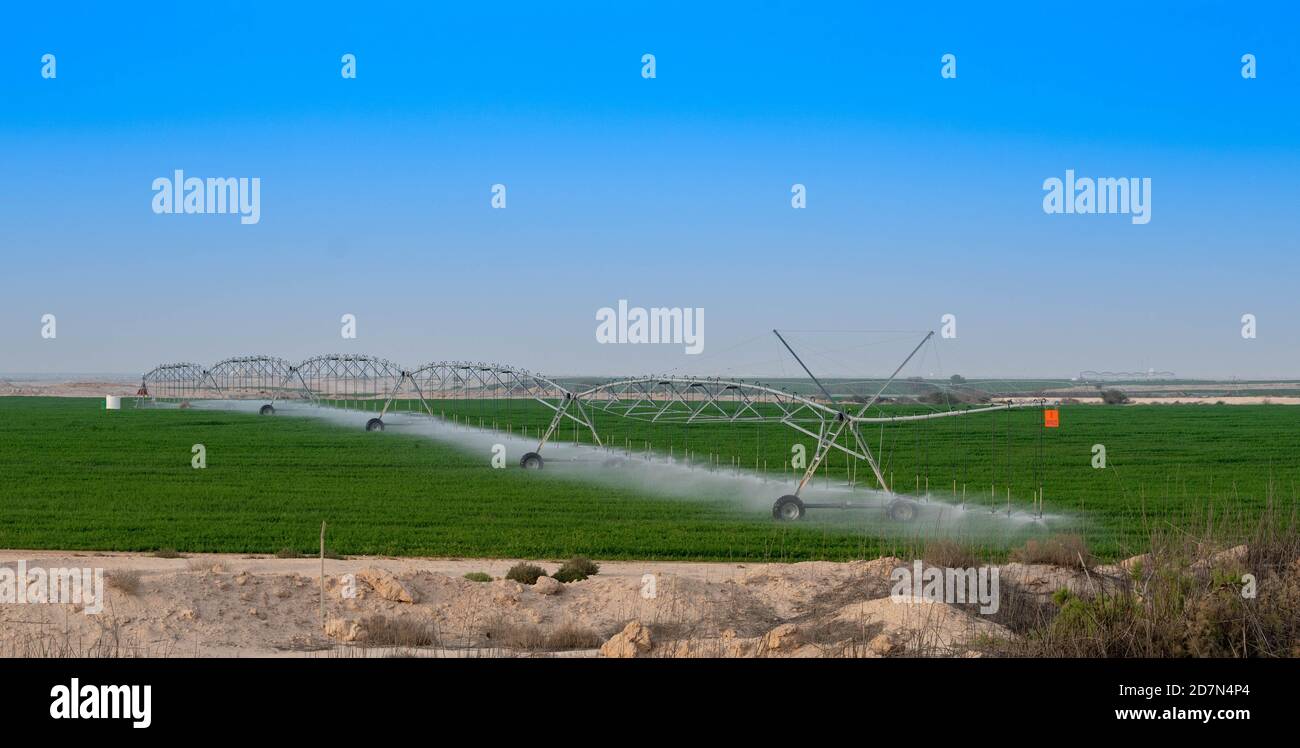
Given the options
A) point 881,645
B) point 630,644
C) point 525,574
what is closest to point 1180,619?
point 881,645

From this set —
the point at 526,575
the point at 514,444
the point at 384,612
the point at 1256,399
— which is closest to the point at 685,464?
the point at 514,444

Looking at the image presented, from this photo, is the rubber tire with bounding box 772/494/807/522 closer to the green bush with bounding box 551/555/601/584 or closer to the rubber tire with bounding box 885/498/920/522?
the rubber tire with bounding box 885/498/920/522

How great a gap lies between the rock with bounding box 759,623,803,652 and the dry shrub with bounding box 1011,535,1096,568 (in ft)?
29.1

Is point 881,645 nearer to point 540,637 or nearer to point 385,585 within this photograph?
point 540,637

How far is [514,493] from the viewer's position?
43594 millimetres

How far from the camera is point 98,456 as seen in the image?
6025 cm

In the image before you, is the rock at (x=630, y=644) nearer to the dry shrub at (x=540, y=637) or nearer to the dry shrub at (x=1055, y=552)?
the dry shrub at (x=540, y=637)

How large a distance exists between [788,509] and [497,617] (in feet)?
53.1

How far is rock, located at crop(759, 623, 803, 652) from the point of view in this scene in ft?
56.9

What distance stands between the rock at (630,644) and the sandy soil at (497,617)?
2 cm

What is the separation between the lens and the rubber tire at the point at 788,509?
3564 centimetres

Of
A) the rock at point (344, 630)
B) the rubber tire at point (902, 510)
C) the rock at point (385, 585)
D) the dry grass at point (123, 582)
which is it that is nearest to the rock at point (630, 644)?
the rock at point (344, 630)
